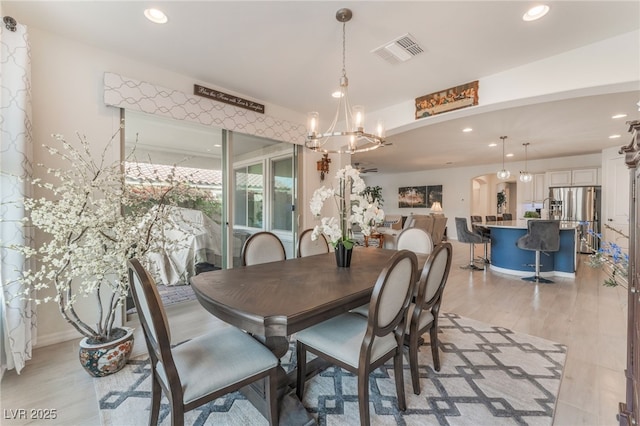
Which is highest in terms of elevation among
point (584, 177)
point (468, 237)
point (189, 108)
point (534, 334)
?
point (189, 108)

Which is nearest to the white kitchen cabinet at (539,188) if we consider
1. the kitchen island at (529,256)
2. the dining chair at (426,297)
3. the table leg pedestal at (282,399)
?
the kitchen island at (529,256)

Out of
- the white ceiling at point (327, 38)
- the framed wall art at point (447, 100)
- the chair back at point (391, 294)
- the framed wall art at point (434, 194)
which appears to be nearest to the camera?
the chair back at point (391, 294)

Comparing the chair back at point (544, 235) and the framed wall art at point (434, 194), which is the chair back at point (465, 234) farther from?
the framed wall art at point (434, 194)

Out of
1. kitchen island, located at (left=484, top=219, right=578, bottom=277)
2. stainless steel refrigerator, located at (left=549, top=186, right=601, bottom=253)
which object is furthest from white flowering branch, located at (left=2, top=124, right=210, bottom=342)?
stainless steel refrigerator, located at (left=549, top=186, right=601, bottom=253)

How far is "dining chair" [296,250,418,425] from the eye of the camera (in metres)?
1.35

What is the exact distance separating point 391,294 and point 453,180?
385 inches

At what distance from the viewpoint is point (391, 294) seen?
4.57 ft

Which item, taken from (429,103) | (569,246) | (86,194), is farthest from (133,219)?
(569,246)

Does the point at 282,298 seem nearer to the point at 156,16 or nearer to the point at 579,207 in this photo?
the point at 156,16

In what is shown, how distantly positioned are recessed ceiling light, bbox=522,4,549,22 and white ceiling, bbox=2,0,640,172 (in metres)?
0.05

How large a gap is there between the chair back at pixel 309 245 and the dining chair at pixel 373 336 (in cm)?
118

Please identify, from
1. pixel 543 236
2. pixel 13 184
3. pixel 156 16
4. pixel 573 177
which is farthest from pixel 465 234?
pixel 13 184

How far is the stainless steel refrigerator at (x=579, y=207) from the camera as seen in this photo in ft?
21.8

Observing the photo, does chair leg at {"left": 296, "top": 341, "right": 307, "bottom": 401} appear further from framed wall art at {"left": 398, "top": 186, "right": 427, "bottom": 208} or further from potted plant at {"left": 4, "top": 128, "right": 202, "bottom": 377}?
framed wall art at {"left": 398, "top": 186, "right": 427, "bottom": 208}
